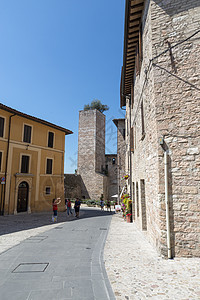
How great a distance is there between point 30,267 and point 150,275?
2.50 metres

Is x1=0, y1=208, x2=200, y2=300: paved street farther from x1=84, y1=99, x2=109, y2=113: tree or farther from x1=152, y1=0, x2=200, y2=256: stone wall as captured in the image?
Result: x1=84, y1=99, x2=109, y2=113: tree

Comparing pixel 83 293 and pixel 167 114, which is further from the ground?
pixel 167 114

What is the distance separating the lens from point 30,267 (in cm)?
399

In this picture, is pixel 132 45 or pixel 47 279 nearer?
pixel 47 279

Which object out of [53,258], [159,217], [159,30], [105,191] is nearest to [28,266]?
[53,258]

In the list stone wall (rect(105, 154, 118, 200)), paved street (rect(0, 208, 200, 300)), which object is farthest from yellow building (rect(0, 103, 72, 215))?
stone wall (rect(105, 154, 118, 200))

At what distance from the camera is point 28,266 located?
4051 millimetres

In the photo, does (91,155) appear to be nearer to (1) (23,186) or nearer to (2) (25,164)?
(2) (25,164)

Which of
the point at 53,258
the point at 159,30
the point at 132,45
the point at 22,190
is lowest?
the point at 53,258

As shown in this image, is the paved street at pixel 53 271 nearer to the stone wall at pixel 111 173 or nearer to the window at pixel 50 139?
the window at pixel 50 139

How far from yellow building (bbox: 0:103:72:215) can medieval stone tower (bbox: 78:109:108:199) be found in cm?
1226

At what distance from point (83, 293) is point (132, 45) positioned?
8.66 m

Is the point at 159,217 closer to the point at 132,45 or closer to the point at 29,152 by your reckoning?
the point at 132,45

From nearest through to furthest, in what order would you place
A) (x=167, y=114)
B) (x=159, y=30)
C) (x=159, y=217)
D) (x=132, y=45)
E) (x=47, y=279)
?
(x=47, y=279) < (x=159, y=217) < (x=167, y=114) < (x=159, y=30) < (x=132, y=45)
